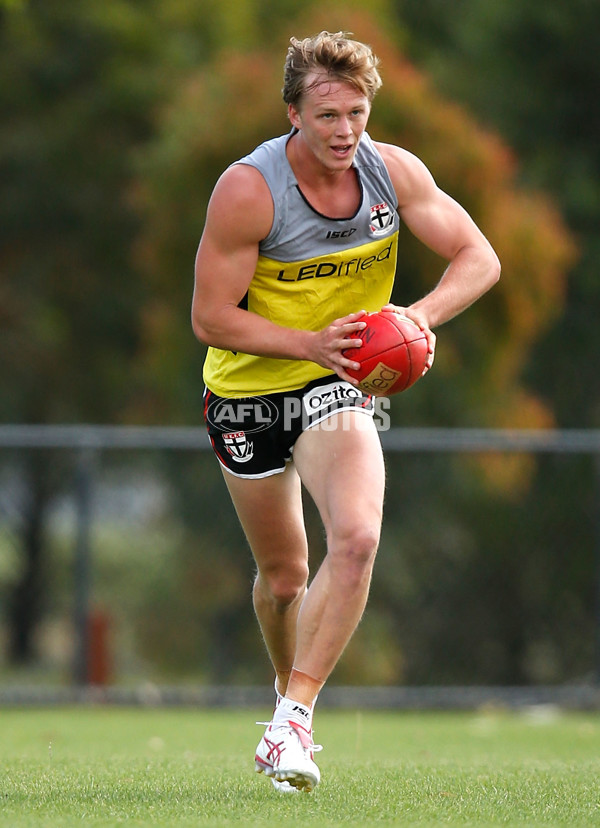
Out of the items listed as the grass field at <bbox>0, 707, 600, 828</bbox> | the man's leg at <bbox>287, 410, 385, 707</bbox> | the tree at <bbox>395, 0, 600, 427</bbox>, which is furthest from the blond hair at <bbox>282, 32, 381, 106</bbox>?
Answer: the tree at <bbox>395, 0, 600, 427</bbox>

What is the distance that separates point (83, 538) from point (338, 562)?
614 centimetres

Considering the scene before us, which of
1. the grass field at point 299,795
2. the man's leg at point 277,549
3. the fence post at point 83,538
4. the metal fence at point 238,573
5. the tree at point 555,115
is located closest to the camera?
the grass field at point 299,795

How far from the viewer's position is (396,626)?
35.6 ft

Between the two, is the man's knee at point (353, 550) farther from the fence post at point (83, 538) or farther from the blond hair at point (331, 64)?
the fence post at point (83, 538)

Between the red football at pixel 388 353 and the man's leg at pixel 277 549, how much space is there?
0.60 meters

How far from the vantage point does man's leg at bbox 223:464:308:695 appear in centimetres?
494

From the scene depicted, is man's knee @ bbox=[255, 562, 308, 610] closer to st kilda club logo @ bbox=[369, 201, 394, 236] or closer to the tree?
st kilda club logo @ bbox=[369, 201, 394, 236]

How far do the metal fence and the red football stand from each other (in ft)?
18.9

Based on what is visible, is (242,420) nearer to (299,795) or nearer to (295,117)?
(295,117)

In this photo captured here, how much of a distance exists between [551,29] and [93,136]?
541cm

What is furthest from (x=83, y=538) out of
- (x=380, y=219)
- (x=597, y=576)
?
(x=380, y=219)

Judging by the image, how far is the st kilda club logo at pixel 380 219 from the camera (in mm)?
4863

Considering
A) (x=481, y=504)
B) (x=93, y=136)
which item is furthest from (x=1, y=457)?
(x=93, y=136)

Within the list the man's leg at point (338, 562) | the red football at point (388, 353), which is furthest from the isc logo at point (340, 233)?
the man's leg at point (338, 562)
